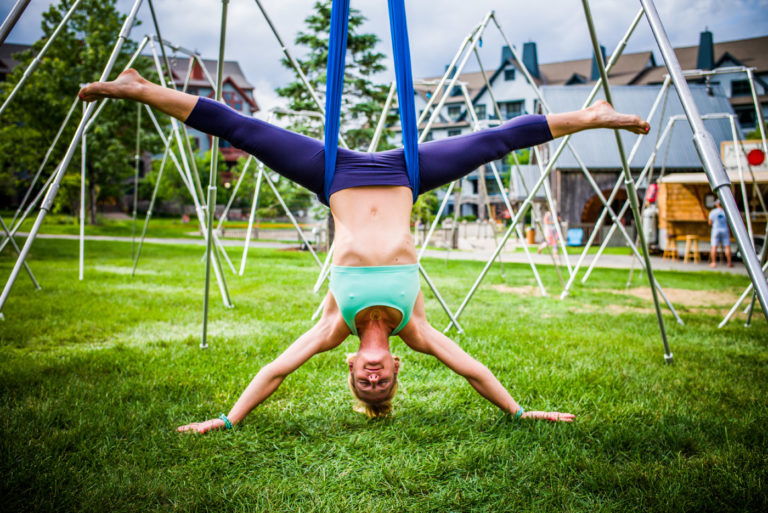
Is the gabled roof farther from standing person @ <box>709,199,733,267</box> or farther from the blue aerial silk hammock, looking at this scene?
the blue aerial silk hammock

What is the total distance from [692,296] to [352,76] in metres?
13.8

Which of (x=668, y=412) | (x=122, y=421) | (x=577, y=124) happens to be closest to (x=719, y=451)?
(x=668, y=412)

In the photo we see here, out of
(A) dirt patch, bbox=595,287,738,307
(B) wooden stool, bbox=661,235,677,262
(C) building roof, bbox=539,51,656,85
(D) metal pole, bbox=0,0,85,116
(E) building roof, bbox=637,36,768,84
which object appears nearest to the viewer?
(D) metal pole, bbox=0,0,85,116

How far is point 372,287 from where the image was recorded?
268 centimetres

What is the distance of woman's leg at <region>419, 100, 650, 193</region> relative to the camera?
9.25ft

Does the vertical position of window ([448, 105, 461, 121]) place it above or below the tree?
above

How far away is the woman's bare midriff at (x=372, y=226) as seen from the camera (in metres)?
2.69

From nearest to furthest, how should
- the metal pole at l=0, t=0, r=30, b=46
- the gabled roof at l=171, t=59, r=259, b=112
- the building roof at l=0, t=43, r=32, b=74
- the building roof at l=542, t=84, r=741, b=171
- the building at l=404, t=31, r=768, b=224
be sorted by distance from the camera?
the metal pole at l=0, t=0, r=30, b=46 < the building roof at l=542, t=84, r=741, b=171 < the building roof at l=0, t=43, r=32, b=74 < the building at l=404, t=31, r=768, b=224 < the gabled roof at l=171, t=59, r=259, b=112

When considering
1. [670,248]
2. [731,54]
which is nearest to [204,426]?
[670,248]

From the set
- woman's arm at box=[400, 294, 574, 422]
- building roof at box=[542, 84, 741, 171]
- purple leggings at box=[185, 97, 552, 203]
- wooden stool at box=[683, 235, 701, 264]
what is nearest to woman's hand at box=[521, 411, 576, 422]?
woman's arm at box=[400, 294, 574, 422]

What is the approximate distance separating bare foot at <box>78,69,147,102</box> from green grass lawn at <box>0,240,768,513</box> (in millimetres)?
1889

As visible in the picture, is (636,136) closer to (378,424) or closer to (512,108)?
(512,108)

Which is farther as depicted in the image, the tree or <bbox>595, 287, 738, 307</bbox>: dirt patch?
the tree

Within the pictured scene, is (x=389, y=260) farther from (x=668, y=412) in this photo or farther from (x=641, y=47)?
(x=641, y=47)
